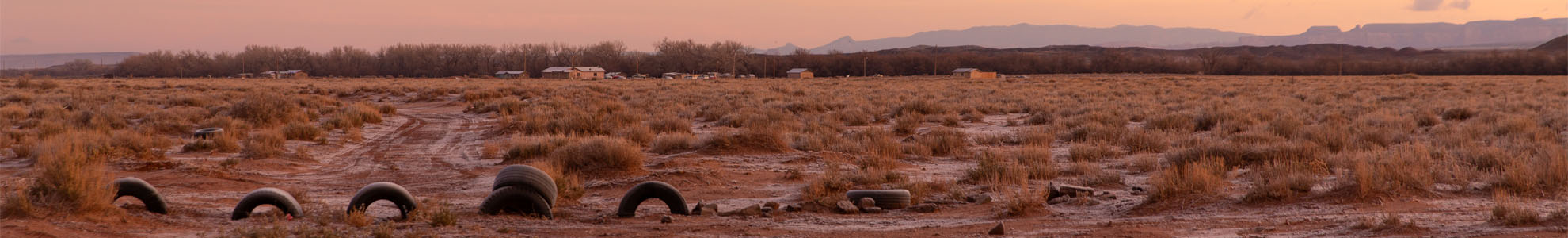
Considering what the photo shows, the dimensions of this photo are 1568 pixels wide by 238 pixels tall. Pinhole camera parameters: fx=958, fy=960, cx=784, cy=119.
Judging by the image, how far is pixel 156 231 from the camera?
237 inches

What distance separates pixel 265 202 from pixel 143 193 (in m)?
1.00

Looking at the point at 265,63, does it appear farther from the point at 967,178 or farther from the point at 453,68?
the point at 967,178

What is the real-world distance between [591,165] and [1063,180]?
4828 mm

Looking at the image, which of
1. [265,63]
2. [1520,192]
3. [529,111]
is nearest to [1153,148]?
[1520,192]

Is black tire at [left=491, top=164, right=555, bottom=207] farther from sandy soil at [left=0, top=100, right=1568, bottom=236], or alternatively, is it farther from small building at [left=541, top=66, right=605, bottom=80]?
small building at [left=541, top=66, right=605, bottom=80]

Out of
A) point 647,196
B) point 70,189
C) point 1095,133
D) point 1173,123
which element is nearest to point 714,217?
point 647,196

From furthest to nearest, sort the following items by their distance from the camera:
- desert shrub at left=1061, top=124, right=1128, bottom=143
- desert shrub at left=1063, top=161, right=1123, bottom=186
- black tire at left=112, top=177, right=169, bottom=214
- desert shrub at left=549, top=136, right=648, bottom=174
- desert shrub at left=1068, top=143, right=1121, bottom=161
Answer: desert shrub at left=1061, top=124, right=1128, bottom=143 < desert shrub at left=1068, top=143, right=1121, bottom=161 < desert shrub at left=549, top=136, right=648, bottom=174 < desert shrub at left=1063, top=161, right=1123, bottom=186 < black tire at left=112, top=177, right=169, bottom=214

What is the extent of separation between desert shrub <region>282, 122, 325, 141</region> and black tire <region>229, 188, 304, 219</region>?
8.86 m

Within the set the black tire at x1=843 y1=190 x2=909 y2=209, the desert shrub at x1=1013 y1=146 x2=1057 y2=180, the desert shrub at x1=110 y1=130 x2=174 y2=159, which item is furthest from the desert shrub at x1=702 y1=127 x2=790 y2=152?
the desert shrub at x1=110 y1=130 x2=174 y2=159

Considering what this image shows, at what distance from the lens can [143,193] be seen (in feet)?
22.1

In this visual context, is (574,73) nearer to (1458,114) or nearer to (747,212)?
(1458,114)

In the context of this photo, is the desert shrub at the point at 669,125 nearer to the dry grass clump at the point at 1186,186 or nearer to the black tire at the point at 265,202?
the black tire at the point at 265,202

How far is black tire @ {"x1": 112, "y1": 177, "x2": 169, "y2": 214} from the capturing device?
22.0 ft

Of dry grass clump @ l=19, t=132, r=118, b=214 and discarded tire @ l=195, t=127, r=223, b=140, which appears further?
discarded tire @ l=195, t=127, r=223, b=140
